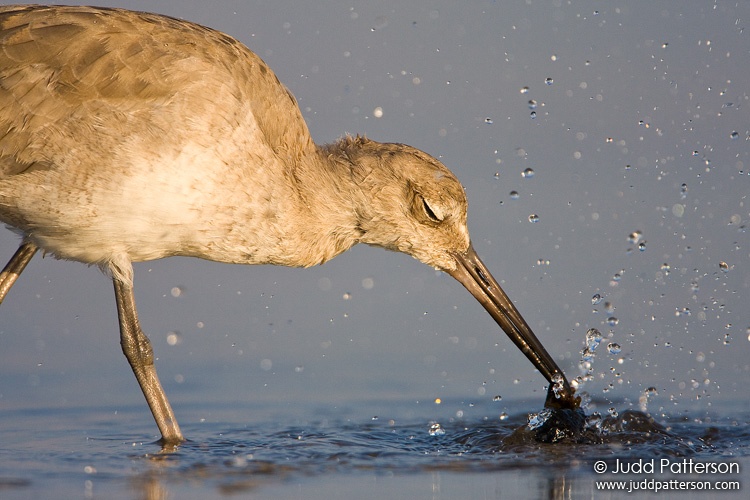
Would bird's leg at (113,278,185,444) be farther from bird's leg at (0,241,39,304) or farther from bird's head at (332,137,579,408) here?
bird's head at (332,137,579,408)

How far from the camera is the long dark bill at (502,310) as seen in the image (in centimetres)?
854

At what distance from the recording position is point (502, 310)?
8.67 meters

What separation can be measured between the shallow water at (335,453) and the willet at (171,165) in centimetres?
48

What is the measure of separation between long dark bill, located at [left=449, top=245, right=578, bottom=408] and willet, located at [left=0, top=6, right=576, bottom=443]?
132mm

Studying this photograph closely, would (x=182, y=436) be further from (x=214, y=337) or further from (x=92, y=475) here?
(x=214, y=337)

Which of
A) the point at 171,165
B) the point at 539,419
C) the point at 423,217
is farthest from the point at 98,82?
the point at 539,419

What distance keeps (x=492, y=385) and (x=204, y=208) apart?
315 cm

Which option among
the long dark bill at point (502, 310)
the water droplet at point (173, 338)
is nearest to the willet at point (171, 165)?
the long dark bill at point (502, 310)

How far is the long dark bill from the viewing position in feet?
28.0

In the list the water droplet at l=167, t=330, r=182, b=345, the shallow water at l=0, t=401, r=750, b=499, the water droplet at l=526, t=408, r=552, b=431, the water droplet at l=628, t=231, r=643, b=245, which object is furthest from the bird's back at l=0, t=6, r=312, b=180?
the water droplet at l=628, t=231, r=643, b=245

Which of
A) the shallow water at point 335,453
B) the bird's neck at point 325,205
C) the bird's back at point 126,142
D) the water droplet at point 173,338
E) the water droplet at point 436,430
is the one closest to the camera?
the shallow water at point 335,453

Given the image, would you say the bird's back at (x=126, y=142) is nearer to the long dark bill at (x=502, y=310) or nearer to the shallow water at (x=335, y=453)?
the shallow water at (x=335, y=453)

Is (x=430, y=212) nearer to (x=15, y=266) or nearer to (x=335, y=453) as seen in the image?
(x=335, y=453)

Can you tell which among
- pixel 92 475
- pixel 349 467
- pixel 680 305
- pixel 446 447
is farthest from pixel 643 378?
pixel 92 475
